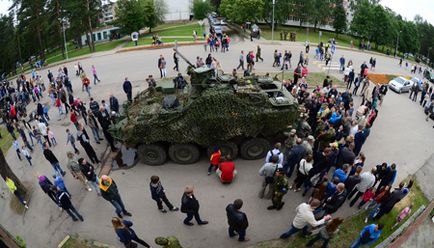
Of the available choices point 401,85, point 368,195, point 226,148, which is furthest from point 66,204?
point 401,85

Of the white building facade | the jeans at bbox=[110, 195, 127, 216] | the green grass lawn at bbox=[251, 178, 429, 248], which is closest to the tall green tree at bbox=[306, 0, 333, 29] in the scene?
the white building facade

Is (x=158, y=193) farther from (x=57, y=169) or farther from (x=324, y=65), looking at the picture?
(x=324, y=65)

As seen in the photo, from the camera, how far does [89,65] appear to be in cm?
2473

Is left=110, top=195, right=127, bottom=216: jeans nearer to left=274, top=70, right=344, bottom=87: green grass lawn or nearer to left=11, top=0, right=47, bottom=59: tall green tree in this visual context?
left=274, top=70, right=344, bottom=87: green grass lawn

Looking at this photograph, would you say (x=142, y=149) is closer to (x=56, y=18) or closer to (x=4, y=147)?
(x=4, y=147)

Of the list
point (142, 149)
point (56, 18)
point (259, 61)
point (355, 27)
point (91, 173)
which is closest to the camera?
point (91, 173)

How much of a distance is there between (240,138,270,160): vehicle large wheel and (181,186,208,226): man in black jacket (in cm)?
333

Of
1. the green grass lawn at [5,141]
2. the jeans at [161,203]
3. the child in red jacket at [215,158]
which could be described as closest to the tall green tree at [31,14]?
the green grass lawn at [5,141]

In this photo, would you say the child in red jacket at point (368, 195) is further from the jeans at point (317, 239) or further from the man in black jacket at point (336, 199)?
the jeans at point (317, 239)

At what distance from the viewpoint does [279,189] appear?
8.05 m

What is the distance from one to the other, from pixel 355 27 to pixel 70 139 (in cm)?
4511

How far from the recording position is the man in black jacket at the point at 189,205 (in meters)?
7.23

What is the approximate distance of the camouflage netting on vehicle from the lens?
9.93 meters

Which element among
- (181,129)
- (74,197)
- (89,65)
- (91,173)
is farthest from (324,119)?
(89,65)
